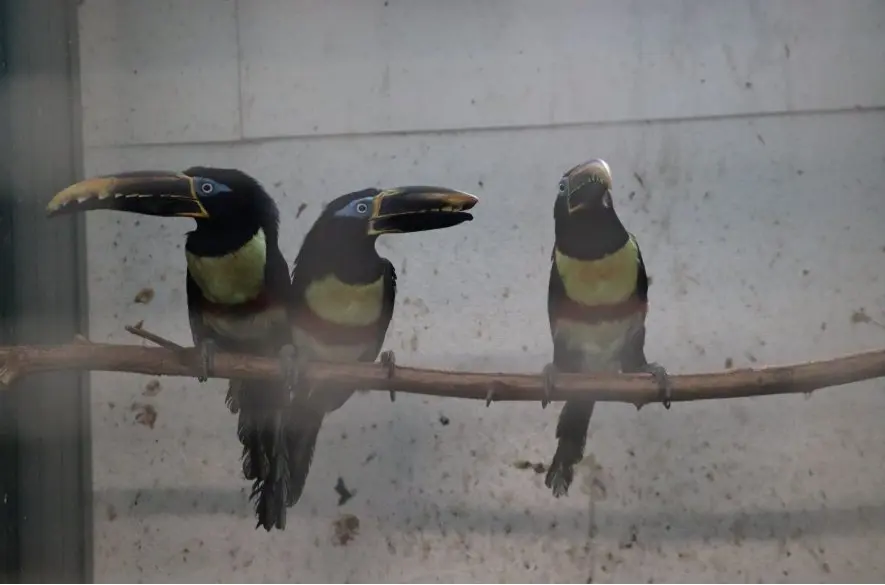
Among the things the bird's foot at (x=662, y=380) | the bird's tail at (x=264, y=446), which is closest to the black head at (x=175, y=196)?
the bird's tail at (x=264, y=446)

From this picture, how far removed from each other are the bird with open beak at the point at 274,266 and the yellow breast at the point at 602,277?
0.18 metres

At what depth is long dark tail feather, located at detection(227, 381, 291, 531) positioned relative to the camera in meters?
1.06

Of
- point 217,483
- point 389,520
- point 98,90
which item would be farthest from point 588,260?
point 98,90

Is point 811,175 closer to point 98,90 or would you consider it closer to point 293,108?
point 293,108

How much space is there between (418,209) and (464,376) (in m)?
0.25

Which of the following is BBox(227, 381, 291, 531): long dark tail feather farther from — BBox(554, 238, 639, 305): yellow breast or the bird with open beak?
BBox(554, 238, 639, 305): yellow breast

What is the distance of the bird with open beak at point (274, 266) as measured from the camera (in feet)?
3.36

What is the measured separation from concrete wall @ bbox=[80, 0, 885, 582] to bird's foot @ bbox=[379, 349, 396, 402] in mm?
26

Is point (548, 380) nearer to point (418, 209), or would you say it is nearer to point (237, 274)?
point (418, 209)

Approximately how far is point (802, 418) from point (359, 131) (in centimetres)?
76

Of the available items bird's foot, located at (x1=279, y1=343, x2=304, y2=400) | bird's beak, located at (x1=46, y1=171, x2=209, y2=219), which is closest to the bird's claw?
bird's foot, located at (x1=279, y1=343, x2=304, y2=400)

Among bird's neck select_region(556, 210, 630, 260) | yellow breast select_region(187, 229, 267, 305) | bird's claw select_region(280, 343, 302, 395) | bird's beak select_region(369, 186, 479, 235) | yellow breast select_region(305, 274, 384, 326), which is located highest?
bird's beak select_region(369, 186, 479, 235)

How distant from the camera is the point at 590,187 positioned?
1024mm

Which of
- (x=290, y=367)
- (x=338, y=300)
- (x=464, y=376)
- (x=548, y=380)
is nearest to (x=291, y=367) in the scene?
(x=290, y=367)
